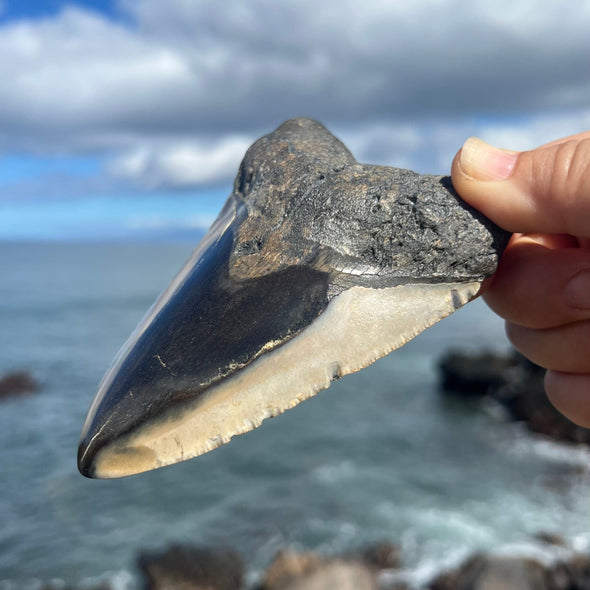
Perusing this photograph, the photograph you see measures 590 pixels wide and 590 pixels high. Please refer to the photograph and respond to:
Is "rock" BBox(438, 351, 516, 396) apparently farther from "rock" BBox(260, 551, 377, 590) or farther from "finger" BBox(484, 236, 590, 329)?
"finger" BBox(484, 236, 590, 329)

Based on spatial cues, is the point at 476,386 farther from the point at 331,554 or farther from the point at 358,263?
the point at 358,263

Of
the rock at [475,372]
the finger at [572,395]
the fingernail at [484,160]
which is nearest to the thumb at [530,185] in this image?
the fingernail at [484,160]

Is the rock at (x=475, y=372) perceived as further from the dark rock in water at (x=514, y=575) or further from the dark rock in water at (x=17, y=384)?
the dark rock in water at (x=17, y=384)

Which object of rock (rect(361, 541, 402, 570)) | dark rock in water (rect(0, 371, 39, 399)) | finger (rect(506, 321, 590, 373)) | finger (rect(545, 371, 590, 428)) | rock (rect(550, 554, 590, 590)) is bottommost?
rock (rect(550, 554, 590, 590))

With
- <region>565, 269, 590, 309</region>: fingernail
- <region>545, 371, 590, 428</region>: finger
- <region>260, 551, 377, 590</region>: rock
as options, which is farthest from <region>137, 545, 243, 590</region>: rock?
<region>565, 269, 590, 309</region>: fingernail

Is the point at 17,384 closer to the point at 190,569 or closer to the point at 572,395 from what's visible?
the point at 190,569

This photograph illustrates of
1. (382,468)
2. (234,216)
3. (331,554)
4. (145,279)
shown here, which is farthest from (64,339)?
(145,279)
